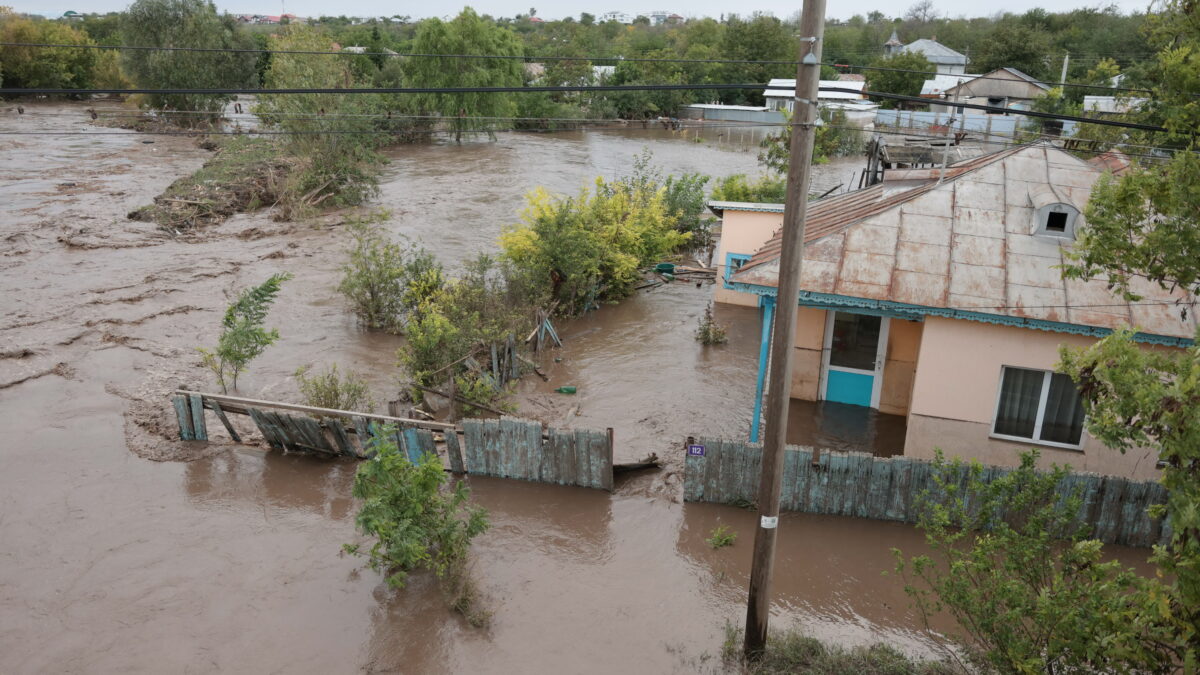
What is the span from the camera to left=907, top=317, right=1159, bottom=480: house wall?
10.1 metres

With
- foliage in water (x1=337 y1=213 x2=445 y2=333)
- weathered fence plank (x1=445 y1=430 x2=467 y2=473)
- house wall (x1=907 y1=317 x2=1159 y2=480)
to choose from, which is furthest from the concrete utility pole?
foliage in water (x1=337 y1=213 x2=445 y2=333)

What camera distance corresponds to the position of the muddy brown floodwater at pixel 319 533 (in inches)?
315

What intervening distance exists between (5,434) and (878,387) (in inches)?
520

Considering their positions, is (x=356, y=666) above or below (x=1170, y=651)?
below

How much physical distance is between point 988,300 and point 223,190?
26064 mm

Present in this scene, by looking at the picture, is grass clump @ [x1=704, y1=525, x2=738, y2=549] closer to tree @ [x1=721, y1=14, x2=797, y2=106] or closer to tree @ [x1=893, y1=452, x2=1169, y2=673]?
tree @ [x1=893, y1=452, x2=1169, y2=673]

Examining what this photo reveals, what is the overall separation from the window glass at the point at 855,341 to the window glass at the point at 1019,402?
2.32 m

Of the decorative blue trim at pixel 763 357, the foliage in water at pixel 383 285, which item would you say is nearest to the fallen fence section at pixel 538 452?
the decorative blue trim at pixel 763 357

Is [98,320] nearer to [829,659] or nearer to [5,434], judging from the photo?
[5,434]

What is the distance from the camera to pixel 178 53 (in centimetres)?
4366

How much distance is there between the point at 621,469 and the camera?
10.8 metres

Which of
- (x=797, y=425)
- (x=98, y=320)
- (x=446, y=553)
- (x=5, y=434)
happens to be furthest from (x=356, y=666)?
(x=98, y=320)

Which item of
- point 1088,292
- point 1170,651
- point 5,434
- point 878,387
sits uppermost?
point 1088,292

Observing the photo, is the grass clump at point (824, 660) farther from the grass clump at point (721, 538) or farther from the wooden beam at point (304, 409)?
the wooden beam at point (304, 409)
